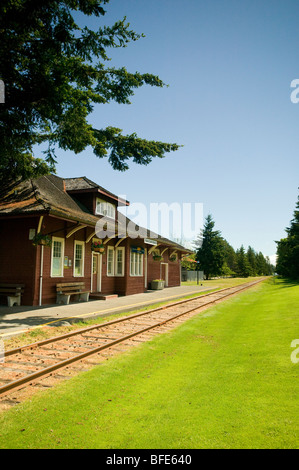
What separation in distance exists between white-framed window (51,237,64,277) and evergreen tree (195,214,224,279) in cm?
5238

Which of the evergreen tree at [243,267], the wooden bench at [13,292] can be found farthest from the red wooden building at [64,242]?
the evergreen tree at [243,267]

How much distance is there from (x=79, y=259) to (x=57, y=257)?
2.06 metres

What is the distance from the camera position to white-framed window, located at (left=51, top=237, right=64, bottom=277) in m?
15.5

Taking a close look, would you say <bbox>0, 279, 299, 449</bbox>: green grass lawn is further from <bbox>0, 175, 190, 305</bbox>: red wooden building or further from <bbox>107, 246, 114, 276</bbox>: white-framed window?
<bbox>107, 246, 114, 276</bbox>: white-framed window

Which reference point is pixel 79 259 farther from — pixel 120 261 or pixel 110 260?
pixel 120 261

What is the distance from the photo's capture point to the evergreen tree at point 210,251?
215ft

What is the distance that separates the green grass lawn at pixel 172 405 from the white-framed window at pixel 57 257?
910 cm

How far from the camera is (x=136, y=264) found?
24.4m

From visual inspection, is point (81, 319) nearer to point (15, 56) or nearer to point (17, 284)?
point (17, 284)

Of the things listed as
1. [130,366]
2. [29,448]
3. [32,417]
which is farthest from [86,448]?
[130,366]

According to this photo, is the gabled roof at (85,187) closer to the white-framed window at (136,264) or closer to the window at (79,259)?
the white-framed window at (136,264)

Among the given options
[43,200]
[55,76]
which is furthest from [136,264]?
[55,76]

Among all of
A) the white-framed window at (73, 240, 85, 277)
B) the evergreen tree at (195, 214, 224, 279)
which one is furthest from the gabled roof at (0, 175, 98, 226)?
the evergreen tree at (195, 214, 224, 279)
